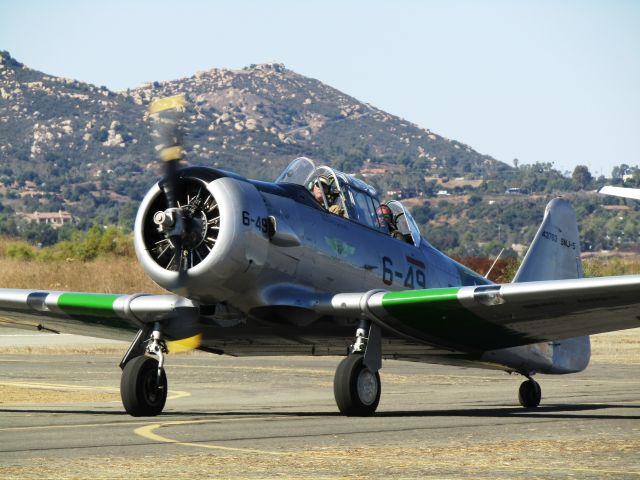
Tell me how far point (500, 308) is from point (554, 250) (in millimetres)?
4200

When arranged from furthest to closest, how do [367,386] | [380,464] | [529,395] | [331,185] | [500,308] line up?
[529,395] < [331,185] < [500,308] < [367,386] < [380,464]

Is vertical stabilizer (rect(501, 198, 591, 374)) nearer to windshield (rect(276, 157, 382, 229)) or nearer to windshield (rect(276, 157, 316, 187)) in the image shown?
windshield (rect(276, 157, 382, 229))

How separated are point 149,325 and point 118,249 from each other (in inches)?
2201

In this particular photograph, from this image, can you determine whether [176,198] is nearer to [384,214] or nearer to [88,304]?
[88,304]

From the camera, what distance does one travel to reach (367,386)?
13.7 metres

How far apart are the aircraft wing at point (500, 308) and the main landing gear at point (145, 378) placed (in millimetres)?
1955

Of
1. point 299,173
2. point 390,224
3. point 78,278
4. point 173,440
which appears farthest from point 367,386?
point 78,278

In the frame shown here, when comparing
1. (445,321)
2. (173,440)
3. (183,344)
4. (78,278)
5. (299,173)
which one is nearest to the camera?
(173,440)

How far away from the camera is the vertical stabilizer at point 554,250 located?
1777 centimetres

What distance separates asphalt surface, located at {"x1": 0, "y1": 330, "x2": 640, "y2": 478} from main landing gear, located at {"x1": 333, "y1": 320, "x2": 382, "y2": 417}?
0.89ft

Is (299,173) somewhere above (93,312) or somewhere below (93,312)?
above

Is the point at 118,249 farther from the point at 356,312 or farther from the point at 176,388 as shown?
the point at 356,312

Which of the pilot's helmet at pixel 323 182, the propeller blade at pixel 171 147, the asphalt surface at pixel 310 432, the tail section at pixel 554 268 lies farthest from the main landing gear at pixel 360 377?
the tail section at pixel 554 268

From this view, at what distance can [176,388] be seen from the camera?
20.6 m
